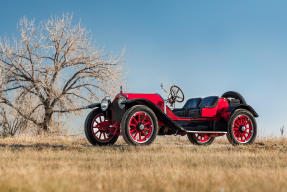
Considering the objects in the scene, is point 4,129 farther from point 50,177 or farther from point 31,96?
point 50,177

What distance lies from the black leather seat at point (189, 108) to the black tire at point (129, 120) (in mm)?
2078

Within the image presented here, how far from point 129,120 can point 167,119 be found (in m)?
1.08

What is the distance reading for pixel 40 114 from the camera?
15852mm

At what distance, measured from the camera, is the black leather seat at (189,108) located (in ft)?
30.0

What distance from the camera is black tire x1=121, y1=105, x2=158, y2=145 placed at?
277 inches

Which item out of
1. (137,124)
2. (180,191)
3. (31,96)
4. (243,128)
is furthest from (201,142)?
(31,96)

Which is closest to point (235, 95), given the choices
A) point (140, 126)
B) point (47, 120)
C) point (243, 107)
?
point (243, 107)

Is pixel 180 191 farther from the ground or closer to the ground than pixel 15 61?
closer to the ground

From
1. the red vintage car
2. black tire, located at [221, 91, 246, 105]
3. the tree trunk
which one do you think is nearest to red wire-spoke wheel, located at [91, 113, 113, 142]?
the red vintage car

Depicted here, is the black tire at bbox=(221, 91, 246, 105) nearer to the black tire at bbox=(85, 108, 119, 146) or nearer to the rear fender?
the rear fender

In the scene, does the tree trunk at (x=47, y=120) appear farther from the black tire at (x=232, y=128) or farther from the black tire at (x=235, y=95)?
the black tire at (x=232, y=128)

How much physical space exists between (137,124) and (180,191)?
186 inches

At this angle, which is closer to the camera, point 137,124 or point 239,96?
point 137,124

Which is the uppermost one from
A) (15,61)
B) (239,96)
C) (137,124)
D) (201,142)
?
(15,61)
